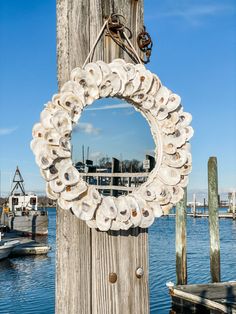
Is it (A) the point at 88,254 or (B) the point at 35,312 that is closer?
(A) the point at 88,254

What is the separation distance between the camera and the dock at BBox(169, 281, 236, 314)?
987 cm

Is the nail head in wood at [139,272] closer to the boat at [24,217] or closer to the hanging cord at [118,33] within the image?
the hanging cord at [118,33]

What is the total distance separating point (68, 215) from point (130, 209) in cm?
25

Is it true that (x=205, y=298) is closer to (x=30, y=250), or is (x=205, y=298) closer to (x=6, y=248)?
(x=6, y=248)

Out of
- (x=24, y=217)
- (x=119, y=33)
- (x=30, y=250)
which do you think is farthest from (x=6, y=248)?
(x=119, y=33)

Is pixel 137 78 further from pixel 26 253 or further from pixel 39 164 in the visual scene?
pixel 26 253

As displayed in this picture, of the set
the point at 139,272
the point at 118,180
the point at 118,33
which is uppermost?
the point at 118,33

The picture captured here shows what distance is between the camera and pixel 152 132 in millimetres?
2230

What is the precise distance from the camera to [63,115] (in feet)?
6.34

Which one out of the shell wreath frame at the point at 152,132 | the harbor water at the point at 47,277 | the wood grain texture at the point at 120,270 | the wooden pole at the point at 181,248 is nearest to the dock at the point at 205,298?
the wooden pole at the point at 181,248

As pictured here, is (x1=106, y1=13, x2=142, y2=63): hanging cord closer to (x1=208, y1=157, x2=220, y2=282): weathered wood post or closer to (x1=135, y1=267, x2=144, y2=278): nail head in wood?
(x1=135, y1=267, x2=144, y2=278): nail head in wood

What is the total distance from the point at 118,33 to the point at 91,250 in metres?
0.91

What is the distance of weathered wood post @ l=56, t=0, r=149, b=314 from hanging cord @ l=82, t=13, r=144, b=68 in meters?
0.02

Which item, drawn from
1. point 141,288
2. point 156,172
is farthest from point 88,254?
point 156,172
